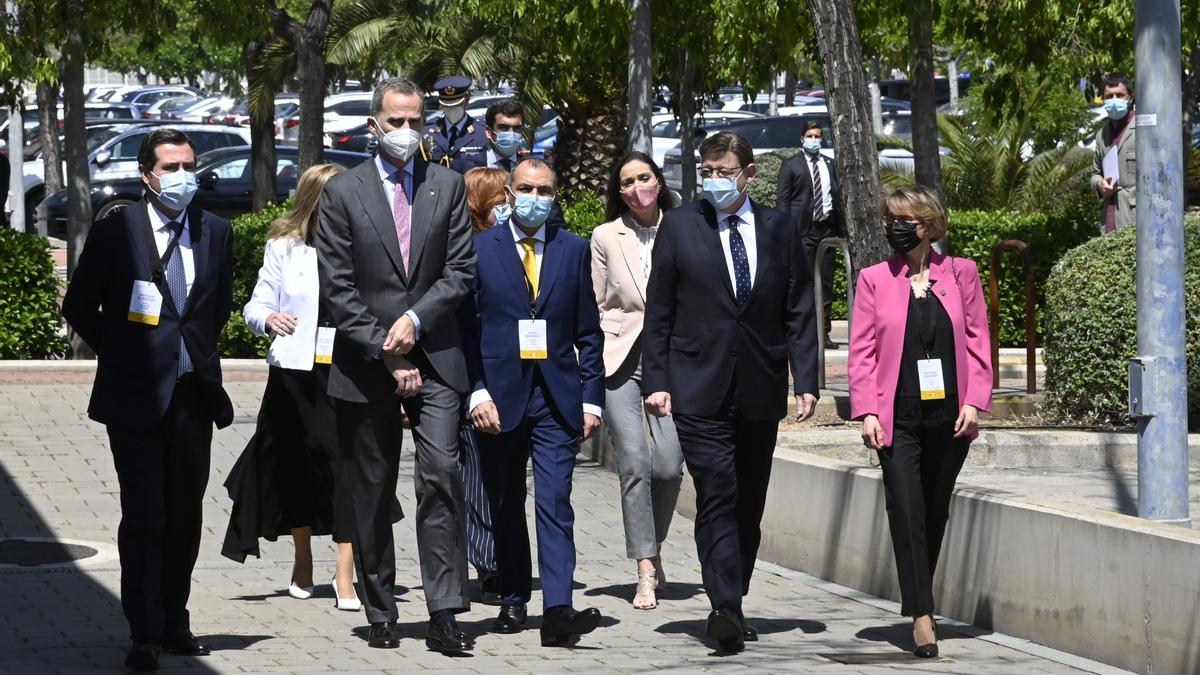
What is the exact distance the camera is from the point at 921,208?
7531mm

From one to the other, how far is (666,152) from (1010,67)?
1545 cm

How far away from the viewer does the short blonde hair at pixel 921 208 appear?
7.53m

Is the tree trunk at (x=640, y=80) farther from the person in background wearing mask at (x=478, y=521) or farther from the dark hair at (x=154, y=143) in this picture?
the dark hair at (x=154, y=143)

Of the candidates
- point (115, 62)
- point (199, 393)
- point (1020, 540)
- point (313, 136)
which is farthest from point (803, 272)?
point (115, 62)

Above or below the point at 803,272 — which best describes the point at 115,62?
above

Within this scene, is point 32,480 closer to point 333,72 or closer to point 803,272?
point 803,272

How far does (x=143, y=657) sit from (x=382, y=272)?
1.56 m

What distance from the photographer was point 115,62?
198ft

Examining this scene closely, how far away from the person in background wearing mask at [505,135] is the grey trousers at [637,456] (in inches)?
116

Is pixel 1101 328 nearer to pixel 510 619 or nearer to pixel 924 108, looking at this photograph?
pixel 510 619

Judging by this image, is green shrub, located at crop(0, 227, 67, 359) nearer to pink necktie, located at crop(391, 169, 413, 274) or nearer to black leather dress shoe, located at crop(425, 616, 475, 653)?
pink necktie, located at crop(391, 169, 413, 274)

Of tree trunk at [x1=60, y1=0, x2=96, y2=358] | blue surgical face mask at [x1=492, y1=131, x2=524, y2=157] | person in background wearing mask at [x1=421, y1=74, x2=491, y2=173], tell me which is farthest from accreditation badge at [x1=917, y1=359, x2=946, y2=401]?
tree trunk at [x1=60, y1=0, x2=96, y2=358]

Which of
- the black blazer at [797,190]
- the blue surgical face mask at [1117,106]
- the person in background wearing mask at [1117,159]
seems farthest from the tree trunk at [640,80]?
the blue surgical face mask at [1117,106]

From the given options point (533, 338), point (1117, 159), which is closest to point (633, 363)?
point (533, 338)
